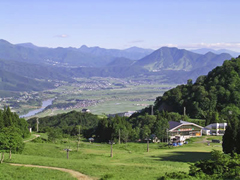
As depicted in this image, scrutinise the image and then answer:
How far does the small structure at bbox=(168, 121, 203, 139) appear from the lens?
54.2 m

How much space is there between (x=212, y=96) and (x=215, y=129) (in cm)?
1431

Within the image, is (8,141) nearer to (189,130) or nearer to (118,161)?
(118,161)

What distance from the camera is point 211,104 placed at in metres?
69.2

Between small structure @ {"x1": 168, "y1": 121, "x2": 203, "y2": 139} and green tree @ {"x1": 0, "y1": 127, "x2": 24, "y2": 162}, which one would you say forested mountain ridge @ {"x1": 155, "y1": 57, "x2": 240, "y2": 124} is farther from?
green tree @ {"x1": 0, "y1": 127, "x2": 24, "y2": 162}

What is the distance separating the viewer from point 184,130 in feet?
181

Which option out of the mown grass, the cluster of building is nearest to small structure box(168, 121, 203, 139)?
the cluster of building

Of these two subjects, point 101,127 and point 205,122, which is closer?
point 101,127

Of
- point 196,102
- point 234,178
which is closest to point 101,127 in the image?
point 196,102

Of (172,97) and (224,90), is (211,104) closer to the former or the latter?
(224,90)

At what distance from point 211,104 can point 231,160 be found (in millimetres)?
47155

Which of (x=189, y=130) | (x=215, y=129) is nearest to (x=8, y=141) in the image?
(x=189, y=130)

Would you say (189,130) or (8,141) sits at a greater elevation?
(8,141)

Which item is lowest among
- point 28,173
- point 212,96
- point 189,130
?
point 28,173

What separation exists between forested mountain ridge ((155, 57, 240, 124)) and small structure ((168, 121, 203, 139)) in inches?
318
